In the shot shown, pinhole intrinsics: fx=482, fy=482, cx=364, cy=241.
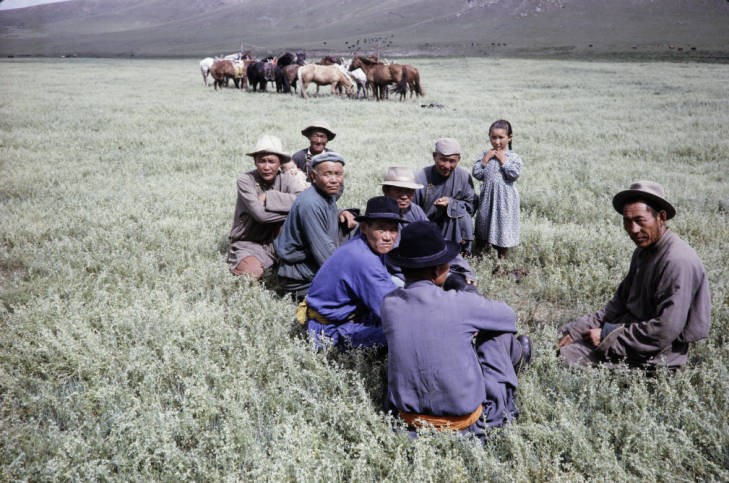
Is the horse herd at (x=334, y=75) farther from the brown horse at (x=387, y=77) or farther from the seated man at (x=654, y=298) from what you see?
the seated man at (x=654, y=298)

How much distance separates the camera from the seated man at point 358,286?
344 centimetres

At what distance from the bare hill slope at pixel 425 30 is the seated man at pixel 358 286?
65.7m

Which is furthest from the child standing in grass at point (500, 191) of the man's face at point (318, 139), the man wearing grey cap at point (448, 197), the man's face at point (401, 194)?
the man's face at point (318, 139)

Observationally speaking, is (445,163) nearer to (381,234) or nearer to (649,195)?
(381,234)

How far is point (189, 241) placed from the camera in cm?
597

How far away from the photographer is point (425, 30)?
113 m

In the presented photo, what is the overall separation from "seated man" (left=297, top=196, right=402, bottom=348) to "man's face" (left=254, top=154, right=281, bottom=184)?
6.48ft

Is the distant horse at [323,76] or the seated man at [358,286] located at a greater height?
the distant horse at [323,76]

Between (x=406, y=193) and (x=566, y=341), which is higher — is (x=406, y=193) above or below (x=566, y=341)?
above

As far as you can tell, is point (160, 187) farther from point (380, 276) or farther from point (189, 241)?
point (380, 276)

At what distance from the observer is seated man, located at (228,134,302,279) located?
5.05 meters

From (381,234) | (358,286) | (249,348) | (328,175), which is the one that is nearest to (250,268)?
(328,175)

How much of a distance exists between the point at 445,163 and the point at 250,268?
2384 mm

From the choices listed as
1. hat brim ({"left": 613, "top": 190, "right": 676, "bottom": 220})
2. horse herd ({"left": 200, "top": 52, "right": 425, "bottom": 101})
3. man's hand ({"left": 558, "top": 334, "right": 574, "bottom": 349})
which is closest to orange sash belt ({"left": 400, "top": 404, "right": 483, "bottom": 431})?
man's hand ({"left": 558, "top": 334, "right": 574, "bottom": 349})
